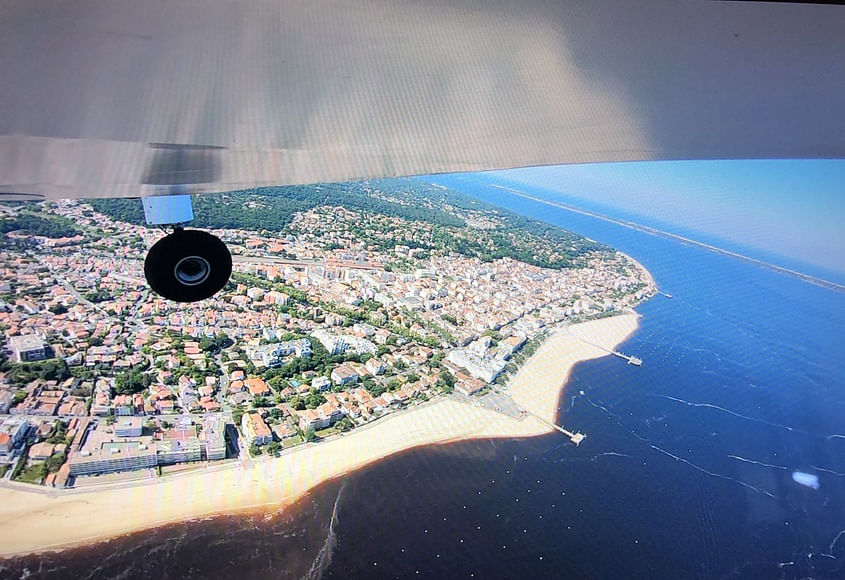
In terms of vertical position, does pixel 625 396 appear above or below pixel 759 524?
above

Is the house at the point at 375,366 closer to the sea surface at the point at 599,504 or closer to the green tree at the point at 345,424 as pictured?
the green tree at the point at 345,424

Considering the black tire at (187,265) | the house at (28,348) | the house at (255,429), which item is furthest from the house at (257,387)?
the black tire at (187,265)

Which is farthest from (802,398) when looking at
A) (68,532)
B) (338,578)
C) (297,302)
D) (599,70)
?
A: (68,532)

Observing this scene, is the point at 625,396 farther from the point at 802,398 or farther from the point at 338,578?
the point at 338,578

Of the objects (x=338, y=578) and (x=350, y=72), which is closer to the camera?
(x=350, y=72)

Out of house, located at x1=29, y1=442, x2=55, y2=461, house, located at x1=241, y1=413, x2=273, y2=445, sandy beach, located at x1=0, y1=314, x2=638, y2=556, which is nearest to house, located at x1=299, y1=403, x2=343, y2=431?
sandy beach, located at x1=0, y1=314, x2=638, y2=556

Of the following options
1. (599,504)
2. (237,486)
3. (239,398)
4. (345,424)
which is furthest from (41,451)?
(599,504)
